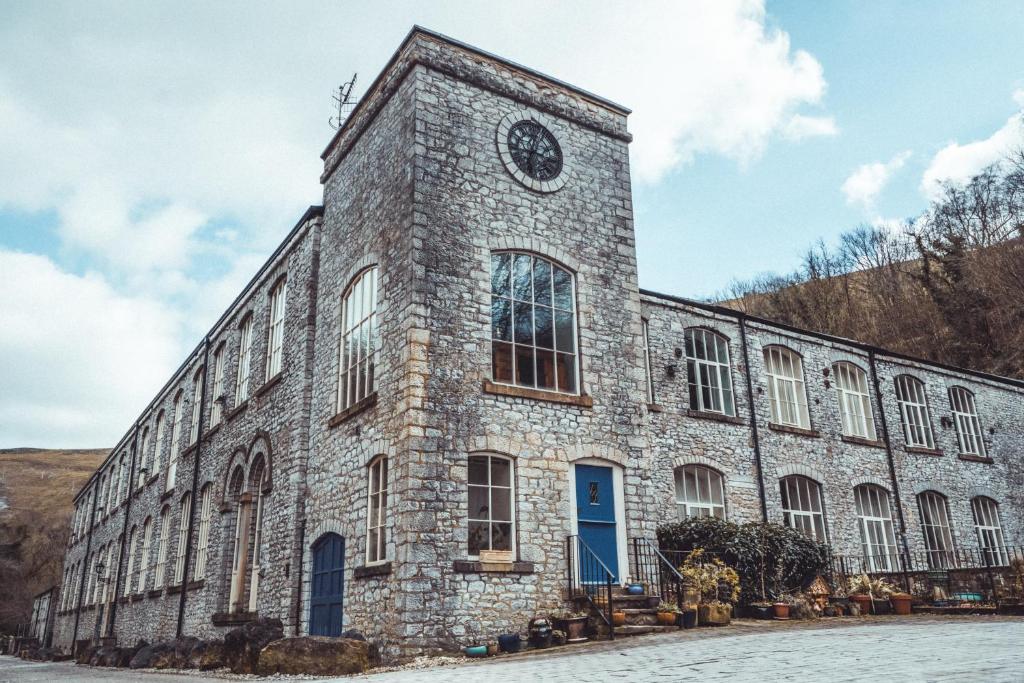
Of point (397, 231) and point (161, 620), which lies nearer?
point (397, 231)

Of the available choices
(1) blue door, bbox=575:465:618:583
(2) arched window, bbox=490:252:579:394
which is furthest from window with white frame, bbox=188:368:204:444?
(1) blue door, bbox=575:465:618:583

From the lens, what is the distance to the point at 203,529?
18.1m

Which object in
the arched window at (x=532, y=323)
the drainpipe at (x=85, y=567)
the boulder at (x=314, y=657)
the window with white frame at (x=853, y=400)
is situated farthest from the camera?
the drainpipe at (x=85, y=567)

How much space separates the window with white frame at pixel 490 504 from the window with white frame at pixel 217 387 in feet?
33.6

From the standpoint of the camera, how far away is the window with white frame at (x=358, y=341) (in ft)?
40.4

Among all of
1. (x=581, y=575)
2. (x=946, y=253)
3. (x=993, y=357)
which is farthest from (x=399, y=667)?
(x=946, y=253)

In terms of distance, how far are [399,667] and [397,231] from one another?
6.42 meters

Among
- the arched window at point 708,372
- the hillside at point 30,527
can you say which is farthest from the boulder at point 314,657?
the hillside at point 30,527

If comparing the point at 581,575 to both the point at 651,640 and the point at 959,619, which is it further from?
the point at 959,619

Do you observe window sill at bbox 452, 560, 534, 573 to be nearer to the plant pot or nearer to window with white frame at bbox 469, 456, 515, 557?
window with white frame at bbox 469, 456, 515, 557

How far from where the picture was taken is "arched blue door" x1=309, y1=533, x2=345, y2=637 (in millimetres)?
11656

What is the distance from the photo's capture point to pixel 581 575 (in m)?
11.1

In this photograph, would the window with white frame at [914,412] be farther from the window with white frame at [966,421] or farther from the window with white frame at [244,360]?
the window with white frame at [244,360]

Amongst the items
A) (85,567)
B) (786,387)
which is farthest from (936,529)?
(85,567)
